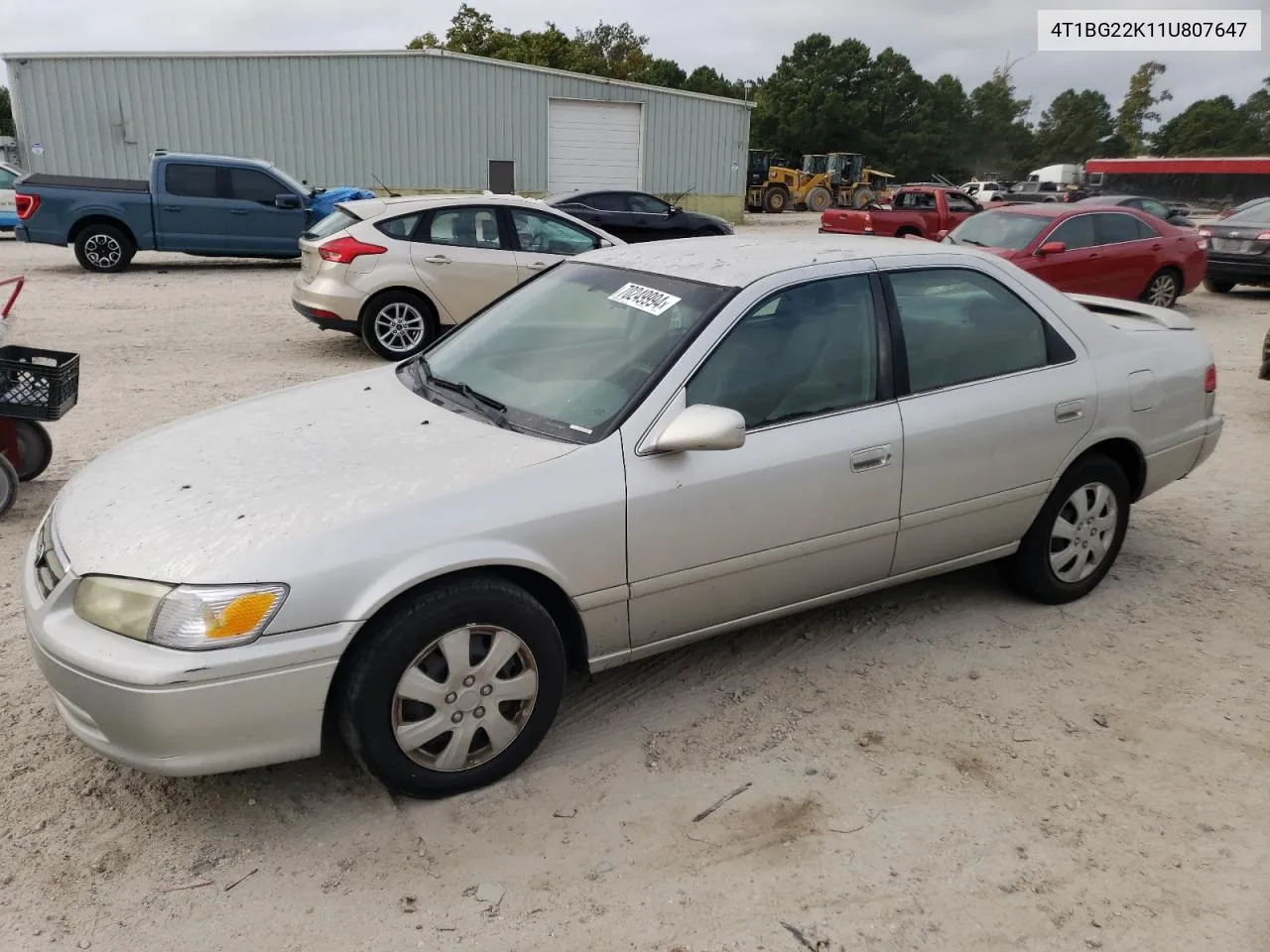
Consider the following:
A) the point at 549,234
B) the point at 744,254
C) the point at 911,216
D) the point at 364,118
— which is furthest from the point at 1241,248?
the point at 364,118

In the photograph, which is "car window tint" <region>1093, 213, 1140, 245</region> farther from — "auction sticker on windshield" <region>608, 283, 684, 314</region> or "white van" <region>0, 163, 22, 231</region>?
"white van" <region>0, 163, 22, 231</region>

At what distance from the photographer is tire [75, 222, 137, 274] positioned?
48.2 feet

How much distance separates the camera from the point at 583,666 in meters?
3.23

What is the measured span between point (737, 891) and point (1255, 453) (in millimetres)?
5935

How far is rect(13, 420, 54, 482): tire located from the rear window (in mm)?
4128

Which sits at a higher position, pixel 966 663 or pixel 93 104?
pixel 93 104

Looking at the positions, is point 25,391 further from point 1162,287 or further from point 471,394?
point 1162,287

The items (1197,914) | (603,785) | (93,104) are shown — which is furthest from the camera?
(93,104)

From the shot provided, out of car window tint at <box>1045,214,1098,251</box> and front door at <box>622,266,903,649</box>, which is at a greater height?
car window tint at <box>1045,214,1098,251</box>

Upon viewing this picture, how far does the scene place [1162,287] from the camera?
12695 millimetres

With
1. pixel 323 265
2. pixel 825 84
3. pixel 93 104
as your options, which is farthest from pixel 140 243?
pixel 825 84

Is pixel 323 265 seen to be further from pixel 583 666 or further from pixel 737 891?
pixel 737 891

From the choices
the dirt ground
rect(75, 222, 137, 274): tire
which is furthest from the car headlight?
rect(75, 222, 137, 274): tire

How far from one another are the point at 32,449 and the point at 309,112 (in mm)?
21029
